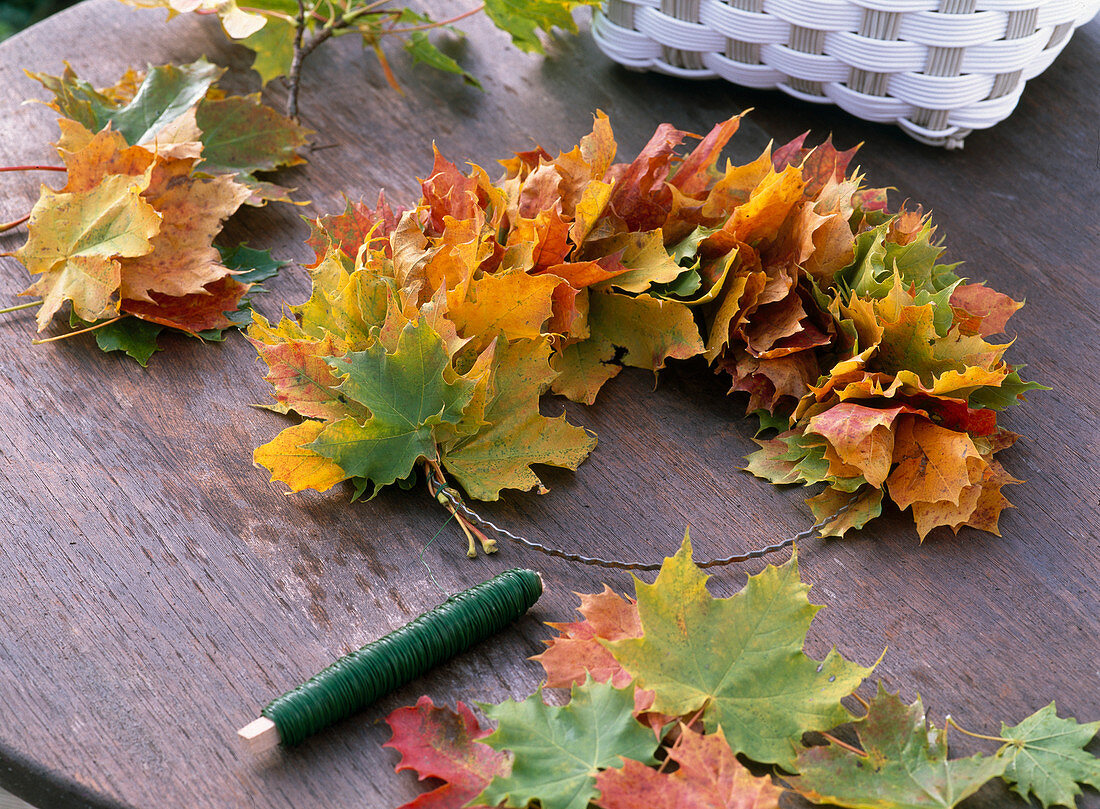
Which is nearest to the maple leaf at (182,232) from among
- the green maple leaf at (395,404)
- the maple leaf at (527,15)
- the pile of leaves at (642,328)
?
the pile of leaves at (642,328)

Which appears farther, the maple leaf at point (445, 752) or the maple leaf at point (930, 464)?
the maple leaf at point (930, 464)

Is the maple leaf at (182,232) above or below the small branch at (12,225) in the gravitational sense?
above

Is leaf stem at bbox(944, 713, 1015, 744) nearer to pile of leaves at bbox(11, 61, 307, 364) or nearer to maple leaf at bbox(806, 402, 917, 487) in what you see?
maple leaf at bbox(806, 402, 917, 487)

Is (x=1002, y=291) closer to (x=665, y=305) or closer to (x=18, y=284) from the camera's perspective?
(x=665, y=305)

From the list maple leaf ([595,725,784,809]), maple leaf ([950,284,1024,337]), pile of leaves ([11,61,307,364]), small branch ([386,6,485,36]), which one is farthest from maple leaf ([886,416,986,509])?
small branch ([386,6,485,36])

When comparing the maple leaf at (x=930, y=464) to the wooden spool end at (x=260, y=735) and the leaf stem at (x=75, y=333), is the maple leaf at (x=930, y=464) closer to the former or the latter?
the wooden spool end at (x=260, y=735)

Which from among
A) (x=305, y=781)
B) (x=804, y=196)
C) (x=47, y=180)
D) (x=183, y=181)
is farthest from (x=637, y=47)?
(x=305, y=781)

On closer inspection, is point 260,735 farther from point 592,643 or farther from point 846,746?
point 846,746

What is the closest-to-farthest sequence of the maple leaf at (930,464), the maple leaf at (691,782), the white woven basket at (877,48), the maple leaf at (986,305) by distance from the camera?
the maple leaf at (691,782), the maple leaf at (930,464), the maple leaf at (986,305), the white woven basket at (877,48)
